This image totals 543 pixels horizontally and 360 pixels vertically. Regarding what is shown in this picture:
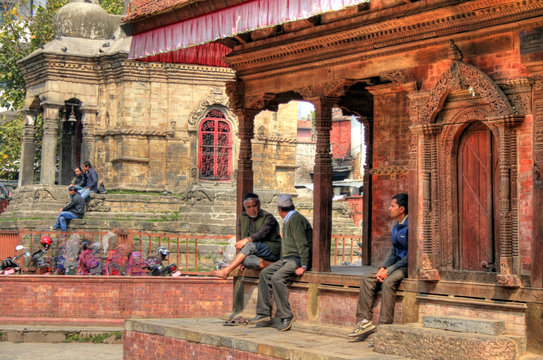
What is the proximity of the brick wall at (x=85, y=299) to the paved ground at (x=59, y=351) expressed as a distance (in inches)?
46.4

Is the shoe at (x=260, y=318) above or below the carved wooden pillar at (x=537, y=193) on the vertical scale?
below

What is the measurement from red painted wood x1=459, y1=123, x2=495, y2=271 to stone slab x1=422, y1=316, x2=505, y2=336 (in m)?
0.97

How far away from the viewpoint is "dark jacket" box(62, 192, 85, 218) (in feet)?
83.3

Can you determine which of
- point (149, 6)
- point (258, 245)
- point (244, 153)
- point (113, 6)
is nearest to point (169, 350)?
point (258, 245)

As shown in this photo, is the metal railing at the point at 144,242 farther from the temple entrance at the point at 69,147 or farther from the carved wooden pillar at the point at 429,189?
the temple entrance at the point at 69,147

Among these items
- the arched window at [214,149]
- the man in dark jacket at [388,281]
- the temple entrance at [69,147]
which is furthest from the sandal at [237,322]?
the temple entrance at [69,147]

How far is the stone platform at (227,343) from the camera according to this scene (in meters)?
9.59

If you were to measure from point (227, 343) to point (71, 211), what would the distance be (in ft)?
52.0

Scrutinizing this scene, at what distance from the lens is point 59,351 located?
15.9 metres

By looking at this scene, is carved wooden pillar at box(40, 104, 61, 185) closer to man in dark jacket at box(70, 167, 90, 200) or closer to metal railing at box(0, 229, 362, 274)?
man in dark jacket at box(70, 167, 90, 200)

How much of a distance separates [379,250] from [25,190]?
1895cm

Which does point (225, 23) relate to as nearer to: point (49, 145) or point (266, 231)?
point (266, 231)

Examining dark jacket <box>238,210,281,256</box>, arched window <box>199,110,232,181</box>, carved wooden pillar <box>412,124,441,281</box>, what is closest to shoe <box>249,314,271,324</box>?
dark jacket <box>238,210,281,256</box>

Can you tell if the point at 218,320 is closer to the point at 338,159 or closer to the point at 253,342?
the point at 253,342
